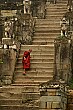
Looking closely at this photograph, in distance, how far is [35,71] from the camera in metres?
15.5

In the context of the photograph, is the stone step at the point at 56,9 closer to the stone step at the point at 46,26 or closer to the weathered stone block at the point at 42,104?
the stone step at the point at 46,26

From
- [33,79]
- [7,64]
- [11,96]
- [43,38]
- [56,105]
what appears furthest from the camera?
[43,38]

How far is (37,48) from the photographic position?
16828 mm

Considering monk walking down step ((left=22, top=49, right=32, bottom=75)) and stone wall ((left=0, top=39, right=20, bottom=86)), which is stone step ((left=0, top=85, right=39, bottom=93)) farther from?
monk walking down step ((left=22, top=49, right=32, bottom=75))

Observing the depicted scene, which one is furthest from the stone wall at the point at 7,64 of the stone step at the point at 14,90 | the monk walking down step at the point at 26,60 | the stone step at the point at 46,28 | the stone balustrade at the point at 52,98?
the stone balustrade at the point at 52,98

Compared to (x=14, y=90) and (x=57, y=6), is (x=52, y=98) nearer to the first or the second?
(x=14, y=90)

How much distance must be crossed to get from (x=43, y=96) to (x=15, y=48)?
535cm

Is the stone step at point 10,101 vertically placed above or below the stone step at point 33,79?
below

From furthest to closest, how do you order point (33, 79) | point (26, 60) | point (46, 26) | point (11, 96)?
1. point (46, 26)
2. point (26, 60)
3. point (33, 79)
4. point (11, 96)

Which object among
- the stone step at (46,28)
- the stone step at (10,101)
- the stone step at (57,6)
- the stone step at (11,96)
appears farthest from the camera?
the stone step at (57,6)

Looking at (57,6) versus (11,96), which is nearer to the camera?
(11,96)

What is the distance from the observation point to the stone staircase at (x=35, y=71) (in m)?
13.4

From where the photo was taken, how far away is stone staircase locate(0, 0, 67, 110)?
13.4 m

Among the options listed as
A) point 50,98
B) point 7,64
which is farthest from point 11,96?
point 50,98
